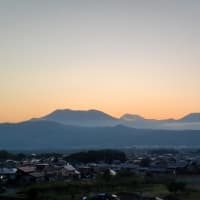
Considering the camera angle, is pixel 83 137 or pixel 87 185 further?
pixel 83 137

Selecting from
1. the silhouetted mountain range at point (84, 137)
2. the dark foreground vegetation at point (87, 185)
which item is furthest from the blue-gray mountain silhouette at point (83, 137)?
the dark foreground vegetation at point (87, 185)

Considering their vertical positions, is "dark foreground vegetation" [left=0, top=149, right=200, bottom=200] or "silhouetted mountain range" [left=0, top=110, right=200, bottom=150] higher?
"silhouetted mountain range" [left=0, top=110, right=200, bottom=150]

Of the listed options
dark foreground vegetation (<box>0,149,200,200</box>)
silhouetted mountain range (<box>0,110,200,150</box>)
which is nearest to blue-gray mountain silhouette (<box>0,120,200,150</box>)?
silhouetted mountain range (<box>0,110,200,150</box>)

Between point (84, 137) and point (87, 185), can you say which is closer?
point (87, 185)

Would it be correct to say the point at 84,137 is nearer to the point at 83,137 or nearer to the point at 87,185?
the point at 83,137

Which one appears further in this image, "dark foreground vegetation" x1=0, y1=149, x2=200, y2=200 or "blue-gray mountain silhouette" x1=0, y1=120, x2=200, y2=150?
"blue-gray mountain silhouette" x1=0, y1=120, x2=200, y2=150

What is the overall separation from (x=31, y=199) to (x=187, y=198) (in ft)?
22.1

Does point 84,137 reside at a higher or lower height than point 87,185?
higher

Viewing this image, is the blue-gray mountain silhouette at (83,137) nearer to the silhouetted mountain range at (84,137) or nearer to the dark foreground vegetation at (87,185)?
the silhouetted mountain range at (84,137)

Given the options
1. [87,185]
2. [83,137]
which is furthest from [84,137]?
[87,185]

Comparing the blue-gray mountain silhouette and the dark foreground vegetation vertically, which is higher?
the blue-gray mountain silhouette

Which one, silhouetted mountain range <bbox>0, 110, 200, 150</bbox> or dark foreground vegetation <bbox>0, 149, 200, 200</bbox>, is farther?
silhouetted mountain range <bbox>0, 110, 200, 150</bbox>

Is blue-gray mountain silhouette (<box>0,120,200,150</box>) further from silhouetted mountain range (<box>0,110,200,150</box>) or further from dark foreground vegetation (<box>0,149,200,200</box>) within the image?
dark foreground vegetation (<box>0,149,200,200</box>)

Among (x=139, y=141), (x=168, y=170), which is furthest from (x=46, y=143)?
(x=168, y=170)
